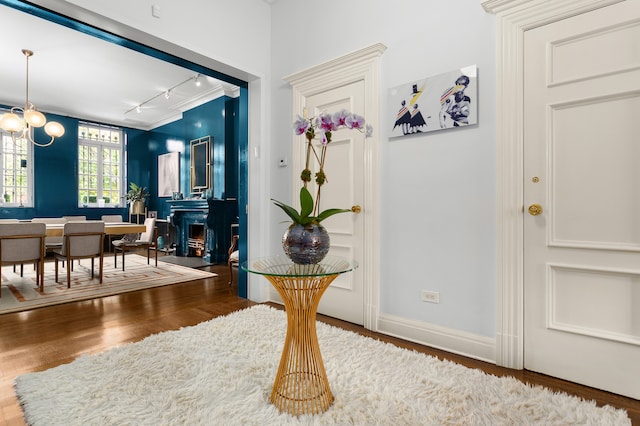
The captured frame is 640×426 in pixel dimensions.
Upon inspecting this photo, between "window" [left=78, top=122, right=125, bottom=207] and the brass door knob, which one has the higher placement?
"window" [left=78, top=122, right=125, bottom=207]

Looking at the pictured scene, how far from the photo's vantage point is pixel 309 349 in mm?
1587

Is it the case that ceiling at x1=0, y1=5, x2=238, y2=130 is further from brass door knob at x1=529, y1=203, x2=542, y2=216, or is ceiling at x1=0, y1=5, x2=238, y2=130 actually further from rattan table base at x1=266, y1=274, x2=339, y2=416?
brass door knob at x1=529, y1=203, x2=542, y2=216

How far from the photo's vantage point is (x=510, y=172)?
6.65 feet

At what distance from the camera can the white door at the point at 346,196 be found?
110 inches

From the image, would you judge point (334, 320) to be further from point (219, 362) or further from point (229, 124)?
point (229, 124)

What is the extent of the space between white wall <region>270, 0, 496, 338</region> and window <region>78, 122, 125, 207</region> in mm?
7674

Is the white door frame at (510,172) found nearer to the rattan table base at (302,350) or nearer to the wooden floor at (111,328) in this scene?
the wooden floor at (111,328)

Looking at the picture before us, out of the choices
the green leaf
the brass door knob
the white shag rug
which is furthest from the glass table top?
the brass door knob

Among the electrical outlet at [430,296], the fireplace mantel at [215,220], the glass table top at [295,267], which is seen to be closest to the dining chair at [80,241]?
the fireplace mantel at [215,220]

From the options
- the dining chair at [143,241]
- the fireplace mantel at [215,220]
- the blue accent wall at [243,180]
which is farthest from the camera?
the fireplace mantel at [215,220]

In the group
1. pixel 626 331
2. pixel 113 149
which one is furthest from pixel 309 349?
pixel 113 149

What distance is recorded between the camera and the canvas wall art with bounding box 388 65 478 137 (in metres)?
2.20

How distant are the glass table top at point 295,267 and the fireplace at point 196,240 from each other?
16.6 ft

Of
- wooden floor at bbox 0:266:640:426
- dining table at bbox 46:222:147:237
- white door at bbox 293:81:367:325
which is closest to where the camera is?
wooden floor at bbox 0:266:640:426
